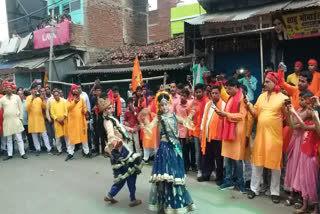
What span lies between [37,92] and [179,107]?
488 cm

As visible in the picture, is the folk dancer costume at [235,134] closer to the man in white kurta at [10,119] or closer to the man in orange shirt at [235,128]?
the man in orange shirt at [235,128]

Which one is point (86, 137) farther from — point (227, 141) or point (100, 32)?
point (100, 32)

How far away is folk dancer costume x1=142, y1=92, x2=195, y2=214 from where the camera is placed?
3711mm

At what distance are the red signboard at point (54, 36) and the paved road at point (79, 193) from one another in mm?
8472

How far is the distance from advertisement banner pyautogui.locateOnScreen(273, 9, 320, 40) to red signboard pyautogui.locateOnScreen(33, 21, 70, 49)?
10071 millimetres

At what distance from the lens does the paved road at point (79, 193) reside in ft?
13.9

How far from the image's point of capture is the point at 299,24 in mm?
6656

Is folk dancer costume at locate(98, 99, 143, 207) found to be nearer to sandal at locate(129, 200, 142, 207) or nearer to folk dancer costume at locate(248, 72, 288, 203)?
sandal at locate(129, 200, 142, 207)

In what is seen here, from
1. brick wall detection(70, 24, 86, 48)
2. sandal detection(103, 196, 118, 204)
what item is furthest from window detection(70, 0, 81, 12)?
sandal detection(103, 196, 118, 204)

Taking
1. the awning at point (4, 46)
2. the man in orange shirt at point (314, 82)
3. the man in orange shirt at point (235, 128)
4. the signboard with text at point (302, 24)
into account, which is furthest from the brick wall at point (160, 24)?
the man in orange shirt at point (235, 128)

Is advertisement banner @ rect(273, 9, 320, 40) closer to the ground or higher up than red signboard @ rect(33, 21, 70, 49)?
closer to the ground

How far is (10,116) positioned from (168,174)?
5810 millimetres

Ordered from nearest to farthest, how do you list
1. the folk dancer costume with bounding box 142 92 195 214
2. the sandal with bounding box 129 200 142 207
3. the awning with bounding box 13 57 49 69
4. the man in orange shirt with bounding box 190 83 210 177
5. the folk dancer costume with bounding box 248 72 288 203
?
the folk dancer costume with bounding box 142 92 195 214 < the folk dancer costume with bounding box 248 72 288 203 < the sandal with bounding box 129 200 142 207 < the man in orange shirt with bounding box 190 83 210 177 < the awning with bounding box 13 57 49 69

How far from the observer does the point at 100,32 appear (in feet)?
49.4
